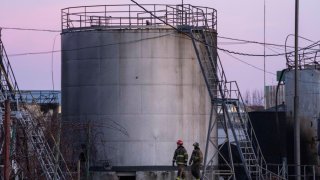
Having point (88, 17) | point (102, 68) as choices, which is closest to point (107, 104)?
point (102, 68)

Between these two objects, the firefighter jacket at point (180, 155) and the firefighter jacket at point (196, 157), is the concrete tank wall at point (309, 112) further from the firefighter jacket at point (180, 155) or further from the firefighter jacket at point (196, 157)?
the firefighter jacket at point (180, 155)

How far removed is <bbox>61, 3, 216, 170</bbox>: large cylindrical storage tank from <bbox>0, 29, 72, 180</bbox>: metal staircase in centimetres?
395

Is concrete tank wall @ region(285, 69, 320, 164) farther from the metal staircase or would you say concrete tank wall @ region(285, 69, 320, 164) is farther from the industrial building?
the metal staircase

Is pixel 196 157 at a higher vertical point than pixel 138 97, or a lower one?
lower

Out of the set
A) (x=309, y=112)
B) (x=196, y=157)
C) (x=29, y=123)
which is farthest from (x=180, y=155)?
(x=309, y=112)

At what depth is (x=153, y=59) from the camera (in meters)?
Result: 36.0

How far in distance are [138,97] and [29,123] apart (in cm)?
643

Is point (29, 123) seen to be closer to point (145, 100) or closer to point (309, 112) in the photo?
point (145, 100)

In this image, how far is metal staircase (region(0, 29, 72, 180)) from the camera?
3023cm

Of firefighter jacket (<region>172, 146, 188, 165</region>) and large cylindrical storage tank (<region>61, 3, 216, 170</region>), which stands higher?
large cylindrical storage tank (<region>61, 3, 216, 170</region>)

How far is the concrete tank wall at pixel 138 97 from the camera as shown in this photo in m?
36.0

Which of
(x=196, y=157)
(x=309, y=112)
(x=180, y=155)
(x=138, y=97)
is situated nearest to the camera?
(x=180, y=155)

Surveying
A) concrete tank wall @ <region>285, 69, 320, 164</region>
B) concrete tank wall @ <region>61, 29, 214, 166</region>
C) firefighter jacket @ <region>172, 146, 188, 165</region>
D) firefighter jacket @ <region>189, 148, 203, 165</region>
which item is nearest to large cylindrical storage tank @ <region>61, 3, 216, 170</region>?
concrete tank wall @ <region>61, 29, 214, 166</region>

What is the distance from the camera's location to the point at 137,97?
35906mm
